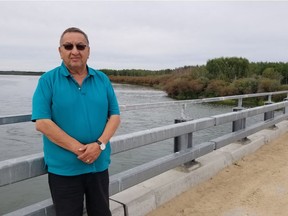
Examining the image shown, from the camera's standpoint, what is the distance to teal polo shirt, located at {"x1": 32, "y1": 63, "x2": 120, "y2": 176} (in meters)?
2.16

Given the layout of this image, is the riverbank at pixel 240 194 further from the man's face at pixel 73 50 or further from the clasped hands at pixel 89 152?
the man's face at pixel 73 50

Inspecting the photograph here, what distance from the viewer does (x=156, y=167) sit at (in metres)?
3.54

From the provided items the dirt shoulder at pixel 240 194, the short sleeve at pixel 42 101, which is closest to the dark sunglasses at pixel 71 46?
the short sleeve at pixel 42 101

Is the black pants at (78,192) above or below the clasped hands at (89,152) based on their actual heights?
below

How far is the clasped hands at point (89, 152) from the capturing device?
2.16 metres

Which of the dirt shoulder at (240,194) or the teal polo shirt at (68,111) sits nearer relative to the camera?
the teal polo shirt at (68,111)

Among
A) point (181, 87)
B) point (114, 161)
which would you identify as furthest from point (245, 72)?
point (114, 161)

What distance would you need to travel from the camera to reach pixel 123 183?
10.1 feet

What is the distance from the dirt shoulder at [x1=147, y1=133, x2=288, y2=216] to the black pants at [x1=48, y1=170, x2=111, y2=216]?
1.21 m

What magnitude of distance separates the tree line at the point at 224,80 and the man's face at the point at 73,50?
147 feet

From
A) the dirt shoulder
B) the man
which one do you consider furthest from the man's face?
Result: the dirt shoulder

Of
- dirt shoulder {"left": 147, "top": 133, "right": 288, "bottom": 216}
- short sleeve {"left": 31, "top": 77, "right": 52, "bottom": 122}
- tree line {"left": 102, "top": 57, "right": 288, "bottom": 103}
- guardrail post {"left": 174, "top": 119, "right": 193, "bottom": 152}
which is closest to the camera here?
short sleeve {"left": 31, "top": 77, "right": 52, "bottom": 122}

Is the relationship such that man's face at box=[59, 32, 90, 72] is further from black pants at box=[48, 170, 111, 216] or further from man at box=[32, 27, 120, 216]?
black pants at box=[48, 170, 111, 216]

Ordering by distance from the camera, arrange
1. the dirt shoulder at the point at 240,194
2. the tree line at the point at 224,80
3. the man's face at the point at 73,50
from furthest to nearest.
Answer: the tree line at the point at 224,80 → the dirt shoulder at the point at 240,194 → the man's face at the point at 73,50
